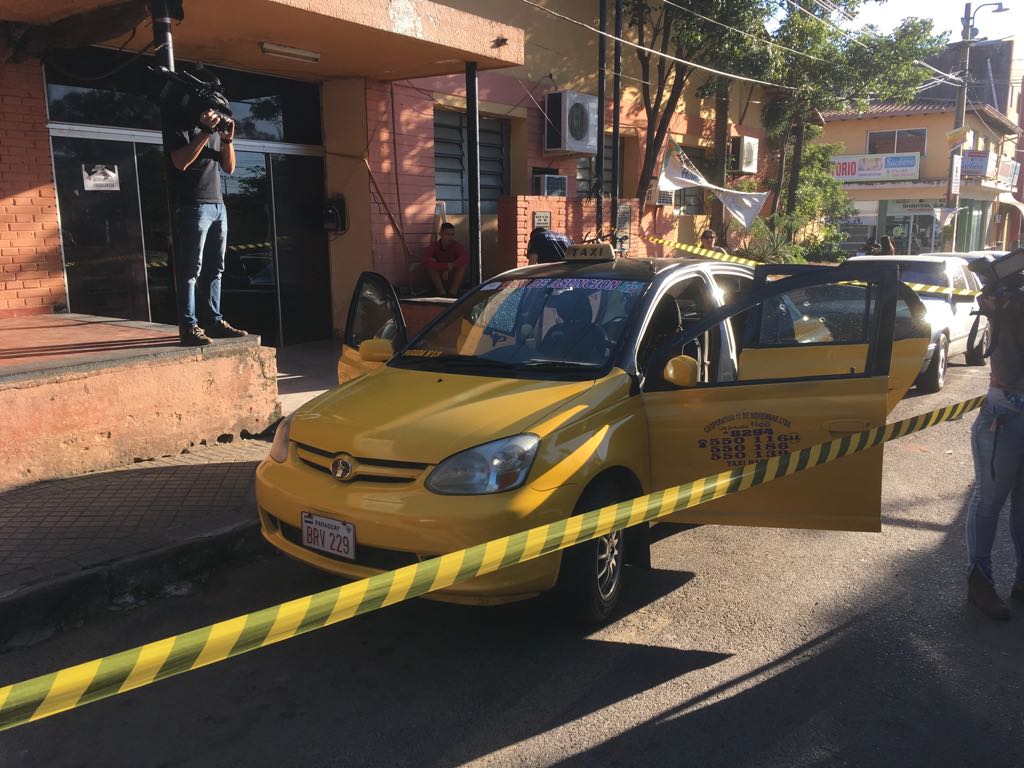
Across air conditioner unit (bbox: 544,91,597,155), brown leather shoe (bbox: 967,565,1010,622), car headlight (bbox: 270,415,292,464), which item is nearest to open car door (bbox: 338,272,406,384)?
car headlight (bbox: 270,415,292,464)

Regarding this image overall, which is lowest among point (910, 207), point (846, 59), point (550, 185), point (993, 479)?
point (993, 479)

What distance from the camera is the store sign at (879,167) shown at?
118ft

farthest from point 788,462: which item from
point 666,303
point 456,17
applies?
point 456,17

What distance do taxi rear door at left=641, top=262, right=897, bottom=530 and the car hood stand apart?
534 millimetres

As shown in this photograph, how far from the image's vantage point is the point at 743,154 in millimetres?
18219

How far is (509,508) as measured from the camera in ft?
11.4

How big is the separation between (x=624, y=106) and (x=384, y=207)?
6.35m

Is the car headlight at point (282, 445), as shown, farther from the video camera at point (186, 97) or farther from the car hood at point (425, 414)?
the video camera at point (186, 97)

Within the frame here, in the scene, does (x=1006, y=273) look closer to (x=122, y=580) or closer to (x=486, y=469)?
(x=486, y=469)

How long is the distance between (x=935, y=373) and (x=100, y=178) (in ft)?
31.3

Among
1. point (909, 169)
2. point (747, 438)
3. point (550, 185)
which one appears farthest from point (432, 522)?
point (909, 169)

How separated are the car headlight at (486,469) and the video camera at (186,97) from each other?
154 inches

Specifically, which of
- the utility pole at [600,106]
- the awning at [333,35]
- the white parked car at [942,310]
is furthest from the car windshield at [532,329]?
the utility pole at [600,106]

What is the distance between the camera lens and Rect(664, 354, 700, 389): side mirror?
4.05 m
